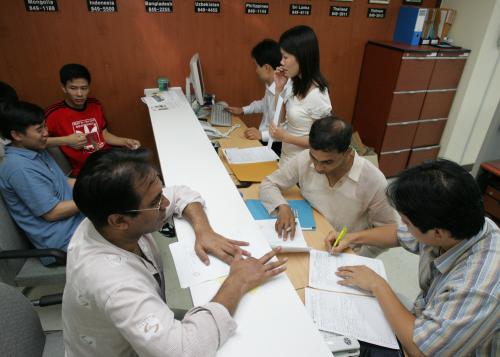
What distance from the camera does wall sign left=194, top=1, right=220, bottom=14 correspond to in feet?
9.03

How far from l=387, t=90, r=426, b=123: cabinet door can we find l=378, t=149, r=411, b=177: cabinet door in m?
0.39

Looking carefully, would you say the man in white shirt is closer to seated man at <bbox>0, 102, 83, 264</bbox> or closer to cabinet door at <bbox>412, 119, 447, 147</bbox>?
seated man at <bbox>0, 102, 83, 264</bbox>

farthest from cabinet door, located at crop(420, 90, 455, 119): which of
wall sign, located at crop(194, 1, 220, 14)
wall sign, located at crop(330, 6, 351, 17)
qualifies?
wall sign, located at crop(194, 1, 220, 14)

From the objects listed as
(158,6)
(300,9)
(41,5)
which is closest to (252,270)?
(158,6)

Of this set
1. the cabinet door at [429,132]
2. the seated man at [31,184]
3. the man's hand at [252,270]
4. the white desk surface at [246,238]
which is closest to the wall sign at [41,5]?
the white desk surface at [246,238]

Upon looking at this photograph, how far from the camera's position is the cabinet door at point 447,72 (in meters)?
3.16

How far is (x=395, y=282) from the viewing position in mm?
2307

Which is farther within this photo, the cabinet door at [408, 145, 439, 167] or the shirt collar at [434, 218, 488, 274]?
the cabinet door at [408, 145, 439, 167]

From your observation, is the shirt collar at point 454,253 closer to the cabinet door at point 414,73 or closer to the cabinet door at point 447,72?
the cabinet door at point 414,73

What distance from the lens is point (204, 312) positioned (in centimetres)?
81

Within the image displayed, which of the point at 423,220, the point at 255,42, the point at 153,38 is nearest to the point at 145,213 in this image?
the point at 423,220

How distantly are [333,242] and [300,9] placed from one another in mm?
2534

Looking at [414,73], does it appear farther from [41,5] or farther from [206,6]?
[41,5]

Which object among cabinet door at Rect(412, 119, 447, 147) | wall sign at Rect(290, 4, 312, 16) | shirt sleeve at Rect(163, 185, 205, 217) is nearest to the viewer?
shirt sleeve at Rect(163, 185, 205, 217)
